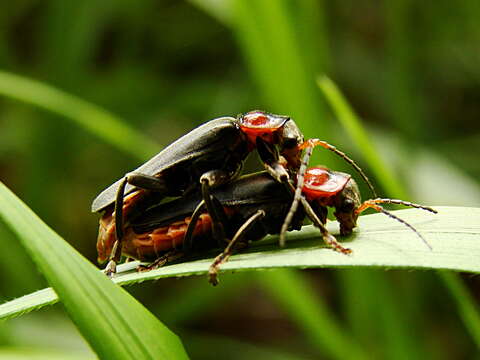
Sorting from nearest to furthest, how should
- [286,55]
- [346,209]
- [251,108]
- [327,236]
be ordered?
1. [327,236]
2. [346,209]
3. [286,55]
4. [251,108]

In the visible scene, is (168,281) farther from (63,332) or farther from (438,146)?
(438,146)

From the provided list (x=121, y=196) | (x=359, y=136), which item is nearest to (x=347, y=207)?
(x=359, y=136)

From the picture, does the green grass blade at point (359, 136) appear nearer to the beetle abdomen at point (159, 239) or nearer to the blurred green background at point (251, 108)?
the blurred green background at point (251, 108)

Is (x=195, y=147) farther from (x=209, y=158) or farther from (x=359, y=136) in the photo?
(x=359, y=136)

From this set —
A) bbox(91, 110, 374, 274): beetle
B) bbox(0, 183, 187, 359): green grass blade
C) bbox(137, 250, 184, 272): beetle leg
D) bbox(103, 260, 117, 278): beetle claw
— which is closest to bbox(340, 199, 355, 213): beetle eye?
bbox(91, 110, 374, 274): beetle

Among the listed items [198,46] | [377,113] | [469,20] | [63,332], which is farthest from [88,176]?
[469,20]

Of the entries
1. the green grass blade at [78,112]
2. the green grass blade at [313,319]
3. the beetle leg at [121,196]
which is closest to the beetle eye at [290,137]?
the beetle leg at [121,196]
